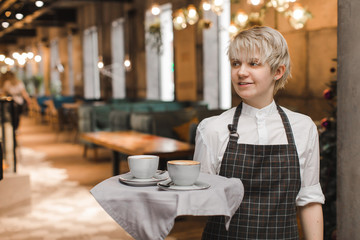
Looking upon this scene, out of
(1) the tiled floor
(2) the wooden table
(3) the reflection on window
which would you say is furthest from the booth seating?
(3) the reflection on window

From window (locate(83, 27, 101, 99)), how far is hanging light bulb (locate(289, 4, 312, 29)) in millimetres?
11539

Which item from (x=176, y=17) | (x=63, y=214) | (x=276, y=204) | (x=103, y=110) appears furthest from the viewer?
(x=103, y=110)

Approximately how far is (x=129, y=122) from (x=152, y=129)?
2.93 feet

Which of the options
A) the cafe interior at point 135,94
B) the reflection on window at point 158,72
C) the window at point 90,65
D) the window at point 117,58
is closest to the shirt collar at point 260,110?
the cafe interior at point 135,94

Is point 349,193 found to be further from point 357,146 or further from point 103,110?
point 103,110

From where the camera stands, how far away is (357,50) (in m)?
2.23

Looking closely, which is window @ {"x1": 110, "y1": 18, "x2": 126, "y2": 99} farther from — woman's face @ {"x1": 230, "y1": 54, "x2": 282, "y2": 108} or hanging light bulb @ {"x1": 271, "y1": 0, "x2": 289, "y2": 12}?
woman's face @ {"x1": 230, "y1": 54, "x2": 282, "y2": 108}

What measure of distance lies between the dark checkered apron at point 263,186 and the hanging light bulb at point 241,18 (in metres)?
4.32

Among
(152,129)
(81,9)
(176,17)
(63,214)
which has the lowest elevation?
(63,214)

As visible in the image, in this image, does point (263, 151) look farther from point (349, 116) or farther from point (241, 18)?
point (241, 18)

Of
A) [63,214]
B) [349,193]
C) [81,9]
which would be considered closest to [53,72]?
[81,9]

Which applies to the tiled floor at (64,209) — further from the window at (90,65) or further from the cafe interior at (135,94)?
the window at (90,65)

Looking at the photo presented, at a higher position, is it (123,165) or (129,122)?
(129,122)

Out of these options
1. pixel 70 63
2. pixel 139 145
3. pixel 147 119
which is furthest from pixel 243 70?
pixel 70 63
